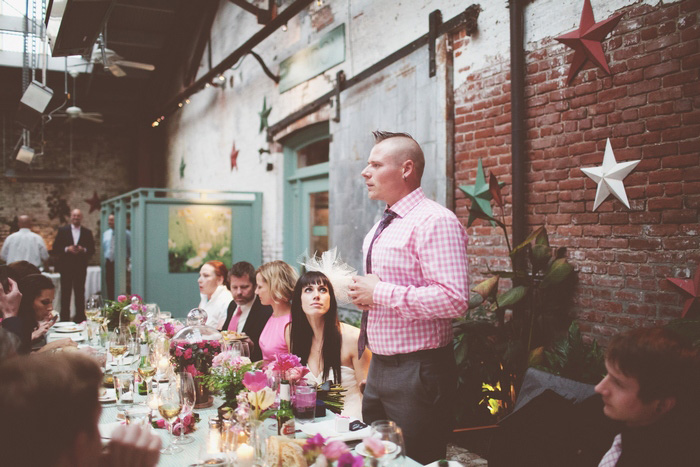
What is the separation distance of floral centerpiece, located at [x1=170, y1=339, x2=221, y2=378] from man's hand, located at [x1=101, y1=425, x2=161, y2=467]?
109 centimetres

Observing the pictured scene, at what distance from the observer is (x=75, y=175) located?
1320cm

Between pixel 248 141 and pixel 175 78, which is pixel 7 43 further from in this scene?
pixel 248 141

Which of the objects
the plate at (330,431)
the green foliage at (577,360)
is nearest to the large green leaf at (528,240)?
the green foliage at (577,360)

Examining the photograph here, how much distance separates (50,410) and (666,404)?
1.43 metres

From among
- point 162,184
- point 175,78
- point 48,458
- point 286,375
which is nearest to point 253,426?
point 286,375

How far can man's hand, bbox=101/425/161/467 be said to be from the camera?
3.90ft

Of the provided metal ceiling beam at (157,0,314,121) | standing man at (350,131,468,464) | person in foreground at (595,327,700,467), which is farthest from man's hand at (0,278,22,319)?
metal ceiling beam at (157,0,314,121)

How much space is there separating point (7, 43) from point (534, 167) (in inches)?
432

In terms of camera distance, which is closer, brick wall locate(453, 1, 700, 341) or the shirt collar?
the shirt collar

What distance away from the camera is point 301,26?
6.77 metres

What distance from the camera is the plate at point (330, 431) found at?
6.21ft

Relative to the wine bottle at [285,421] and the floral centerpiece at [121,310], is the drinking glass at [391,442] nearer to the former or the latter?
the wine bottle at [285,421]

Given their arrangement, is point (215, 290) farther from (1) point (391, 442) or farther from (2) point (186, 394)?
(1) point (391, 442)

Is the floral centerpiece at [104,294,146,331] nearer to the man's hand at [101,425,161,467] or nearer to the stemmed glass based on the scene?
the stemmed glass
